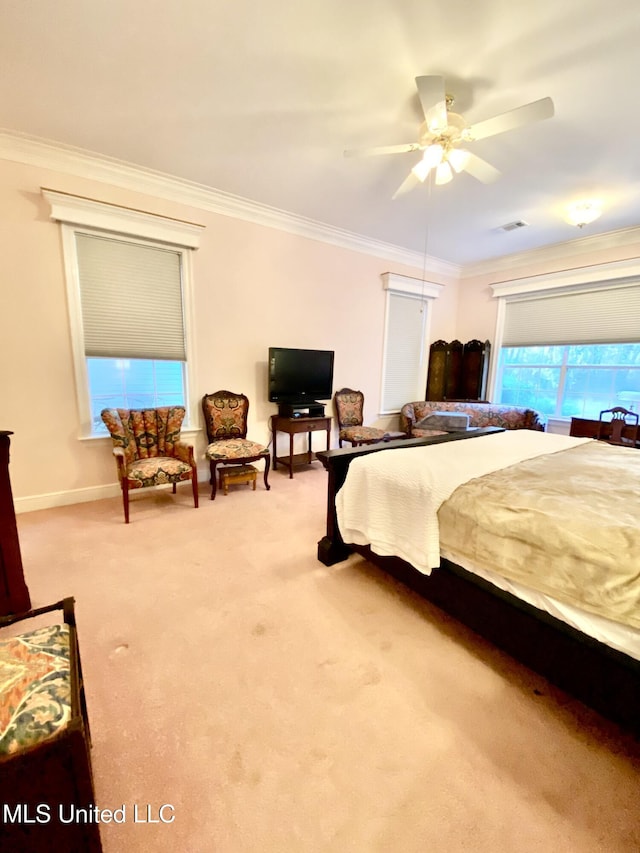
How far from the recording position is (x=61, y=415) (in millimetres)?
3039

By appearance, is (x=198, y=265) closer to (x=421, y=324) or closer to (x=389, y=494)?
(x=389, y=494)

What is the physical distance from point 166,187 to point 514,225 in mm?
3667

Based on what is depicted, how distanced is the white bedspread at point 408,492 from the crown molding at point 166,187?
299 cm

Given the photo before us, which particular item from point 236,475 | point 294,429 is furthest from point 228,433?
point 294,429

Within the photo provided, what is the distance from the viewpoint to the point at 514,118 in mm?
1842

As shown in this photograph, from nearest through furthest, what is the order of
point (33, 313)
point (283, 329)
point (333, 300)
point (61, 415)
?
point (33, 313)
point (61, 415)
point (283, 329)
point (333, 300)

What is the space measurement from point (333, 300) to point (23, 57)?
10.2 ft

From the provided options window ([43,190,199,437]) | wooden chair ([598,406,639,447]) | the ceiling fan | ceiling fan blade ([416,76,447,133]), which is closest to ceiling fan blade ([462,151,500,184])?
the ceiling fan

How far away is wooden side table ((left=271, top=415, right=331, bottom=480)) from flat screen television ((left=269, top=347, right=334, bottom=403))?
10.6 inches

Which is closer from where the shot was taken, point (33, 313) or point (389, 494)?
point (389, 494)

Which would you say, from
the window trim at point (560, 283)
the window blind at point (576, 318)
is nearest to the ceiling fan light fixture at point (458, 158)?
the window trim at point (560, 283)

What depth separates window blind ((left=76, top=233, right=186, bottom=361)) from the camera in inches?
120

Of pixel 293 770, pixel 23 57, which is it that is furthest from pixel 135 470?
pixel 23 57

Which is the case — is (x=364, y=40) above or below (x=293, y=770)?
above
